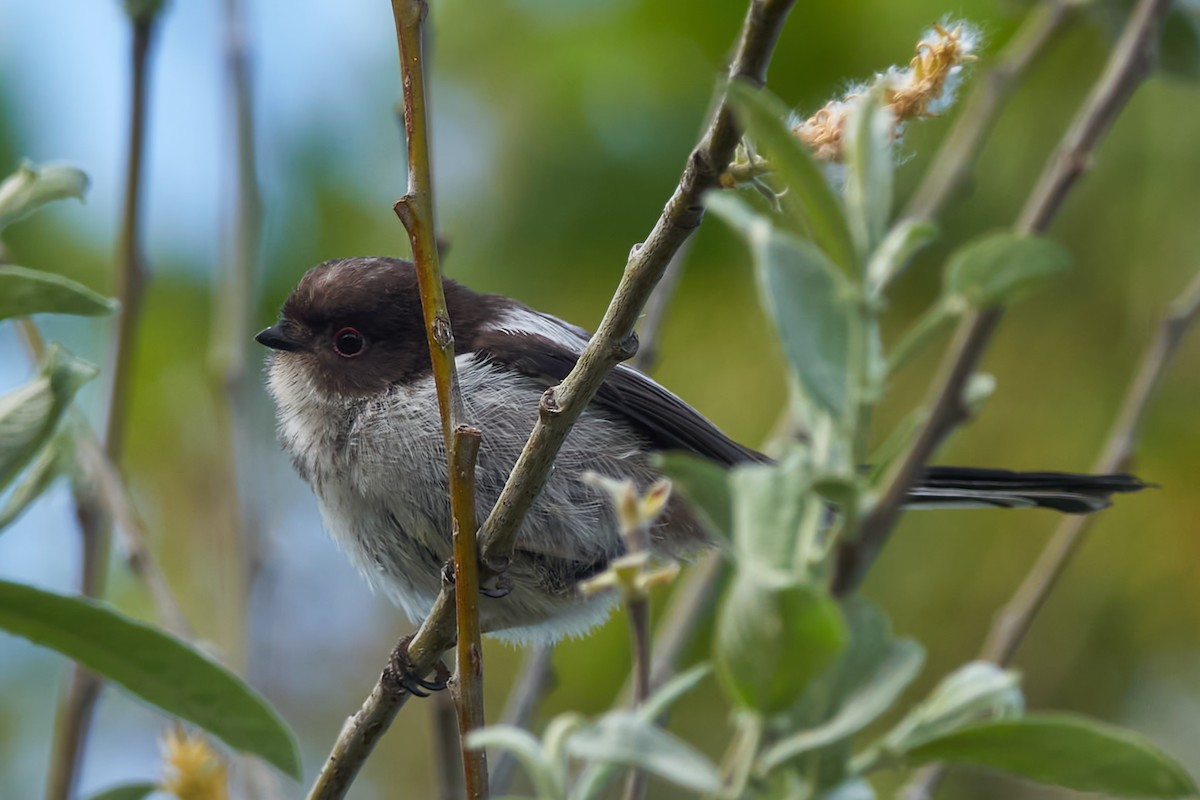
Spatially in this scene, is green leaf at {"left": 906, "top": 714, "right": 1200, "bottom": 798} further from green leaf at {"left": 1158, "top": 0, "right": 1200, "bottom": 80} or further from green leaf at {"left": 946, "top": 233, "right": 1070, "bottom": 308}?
green leaf at {"left": 1158, "top": 0, "right": 1200, "bottom": 80}

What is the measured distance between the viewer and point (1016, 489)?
2779 millimetres

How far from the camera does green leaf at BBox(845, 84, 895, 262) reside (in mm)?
939

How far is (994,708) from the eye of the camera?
0.99m

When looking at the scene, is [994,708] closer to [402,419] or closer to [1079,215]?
[402,419]

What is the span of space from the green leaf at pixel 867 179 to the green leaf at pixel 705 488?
20cm

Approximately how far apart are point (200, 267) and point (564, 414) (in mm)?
3011

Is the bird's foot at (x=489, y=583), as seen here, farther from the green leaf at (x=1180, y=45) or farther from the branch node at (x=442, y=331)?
the green leaf at (x=1180, y=45)

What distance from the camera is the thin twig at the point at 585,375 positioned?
3.94ft

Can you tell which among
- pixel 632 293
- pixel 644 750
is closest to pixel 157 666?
pixel 632 293

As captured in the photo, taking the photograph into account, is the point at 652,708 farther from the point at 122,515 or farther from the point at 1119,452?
the point at 122,515

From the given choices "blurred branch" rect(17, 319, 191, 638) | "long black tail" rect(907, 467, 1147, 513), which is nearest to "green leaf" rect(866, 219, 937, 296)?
"long black tail" rect(907, 467, 1147, 513)

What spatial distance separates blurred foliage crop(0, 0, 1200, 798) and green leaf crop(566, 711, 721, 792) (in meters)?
2.12

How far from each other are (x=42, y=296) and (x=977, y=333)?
118 cm

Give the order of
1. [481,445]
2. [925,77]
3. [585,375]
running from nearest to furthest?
1. [925,77]
2. [585,375]
3. [481,445]
